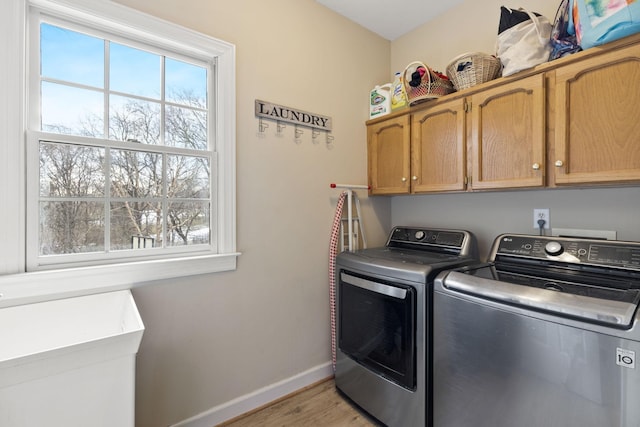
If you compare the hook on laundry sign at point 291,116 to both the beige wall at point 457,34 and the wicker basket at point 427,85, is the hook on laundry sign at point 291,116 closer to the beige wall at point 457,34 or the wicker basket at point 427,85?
the wicker basket at point 427,85

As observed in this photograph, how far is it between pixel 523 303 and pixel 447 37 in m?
2.00

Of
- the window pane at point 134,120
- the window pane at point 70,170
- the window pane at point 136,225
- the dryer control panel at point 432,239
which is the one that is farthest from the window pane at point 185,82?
the dryer control panel at point 432,239

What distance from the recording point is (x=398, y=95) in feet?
7.21

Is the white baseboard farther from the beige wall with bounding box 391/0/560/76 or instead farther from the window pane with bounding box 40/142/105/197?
the beige wall with bounding box 391/0/560/76

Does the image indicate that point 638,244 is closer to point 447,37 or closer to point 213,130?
point 447,37

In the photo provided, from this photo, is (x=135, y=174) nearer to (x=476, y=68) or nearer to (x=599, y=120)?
(x=476, y=68)

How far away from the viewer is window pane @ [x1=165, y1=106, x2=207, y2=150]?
1.69 meters

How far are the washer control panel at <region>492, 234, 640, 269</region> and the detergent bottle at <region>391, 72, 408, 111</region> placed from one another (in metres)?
1.14

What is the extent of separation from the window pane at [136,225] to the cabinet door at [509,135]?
6.06 feet

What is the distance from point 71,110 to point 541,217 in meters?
2.61

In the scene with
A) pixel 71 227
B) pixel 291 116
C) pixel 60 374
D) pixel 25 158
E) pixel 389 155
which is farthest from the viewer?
pixel 389 155

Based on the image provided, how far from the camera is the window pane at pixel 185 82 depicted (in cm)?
170

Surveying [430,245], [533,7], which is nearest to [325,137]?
[430,245]

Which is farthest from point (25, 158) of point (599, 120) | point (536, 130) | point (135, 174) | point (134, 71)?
point (599, 120)
